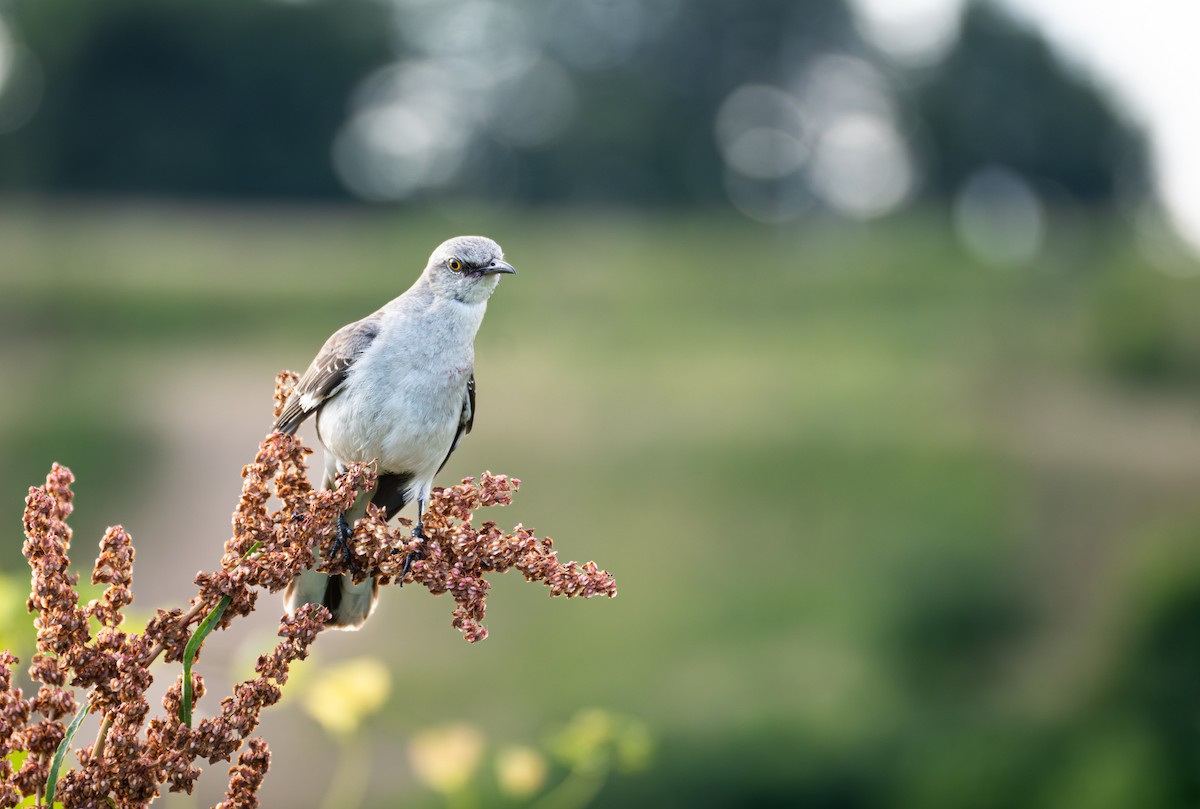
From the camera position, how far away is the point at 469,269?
3898 mm

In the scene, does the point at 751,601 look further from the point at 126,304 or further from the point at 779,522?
the point at 126,304

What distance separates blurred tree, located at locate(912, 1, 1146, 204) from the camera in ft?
161

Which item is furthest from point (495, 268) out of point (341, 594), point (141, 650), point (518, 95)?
point (518, 95)

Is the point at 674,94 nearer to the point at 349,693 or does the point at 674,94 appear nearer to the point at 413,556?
the point at 349,693


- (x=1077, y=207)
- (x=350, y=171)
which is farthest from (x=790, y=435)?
(x=1077, y=207)

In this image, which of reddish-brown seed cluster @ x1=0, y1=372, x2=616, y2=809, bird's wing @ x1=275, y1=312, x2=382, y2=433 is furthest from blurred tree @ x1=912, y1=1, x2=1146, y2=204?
reddish-brown seed cluster @ x1=0, y1=372, x2=616, y2=809

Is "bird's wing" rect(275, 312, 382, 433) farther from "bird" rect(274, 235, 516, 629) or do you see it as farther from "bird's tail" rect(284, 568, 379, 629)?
"bird's tail" rect(284, 568, 379, 629)

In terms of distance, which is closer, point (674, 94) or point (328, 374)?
point (328, 374)

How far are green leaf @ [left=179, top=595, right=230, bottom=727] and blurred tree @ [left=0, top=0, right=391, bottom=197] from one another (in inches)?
1755

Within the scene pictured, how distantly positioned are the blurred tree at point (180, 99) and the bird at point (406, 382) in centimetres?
4276

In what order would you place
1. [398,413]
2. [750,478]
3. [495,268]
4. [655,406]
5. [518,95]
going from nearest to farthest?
[398,413], [495,268], [750,478], [655,406], [518,95]

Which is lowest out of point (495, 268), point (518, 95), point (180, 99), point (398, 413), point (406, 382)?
point (398, 413)

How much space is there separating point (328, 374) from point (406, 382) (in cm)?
31

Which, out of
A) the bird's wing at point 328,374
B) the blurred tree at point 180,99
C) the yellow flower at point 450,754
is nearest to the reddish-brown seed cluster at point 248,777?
the yellow flower at point 450,754
